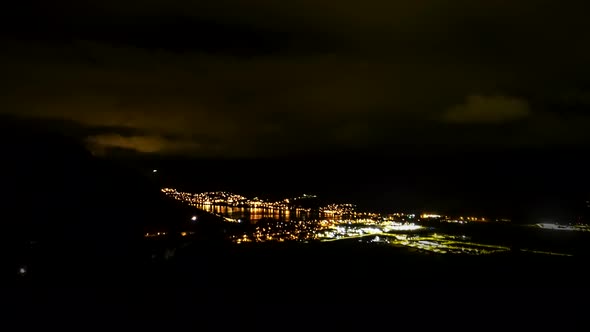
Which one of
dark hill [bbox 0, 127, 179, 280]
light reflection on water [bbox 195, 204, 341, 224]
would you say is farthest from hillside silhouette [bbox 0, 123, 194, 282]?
light reflection on water [bbox 195, 204, 341, 224]

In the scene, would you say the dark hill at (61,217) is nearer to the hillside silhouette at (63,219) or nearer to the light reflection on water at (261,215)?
the hillside silhouette at (63,219)

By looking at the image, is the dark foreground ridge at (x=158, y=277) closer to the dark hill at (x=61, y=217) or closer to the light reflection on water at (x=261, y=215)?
the dark hill at (x=61, y=217)

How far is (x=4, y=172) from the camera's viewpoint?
2152 cm

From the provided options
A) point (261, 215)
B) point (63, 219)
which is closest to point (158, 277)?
point (63, 219)

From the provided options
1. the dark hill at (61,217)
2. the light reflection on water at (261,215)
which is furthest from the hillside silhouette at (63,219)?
the light reflection on water at (261,215)

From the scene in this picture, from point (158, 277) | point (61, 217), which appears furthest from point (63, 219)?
point (158, 277)

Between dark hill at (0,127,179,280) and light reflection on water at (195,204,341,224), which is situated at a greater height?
dark hill at (0,127,179,280)

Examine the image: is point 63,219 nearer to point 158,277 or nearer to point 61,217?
point 61,217

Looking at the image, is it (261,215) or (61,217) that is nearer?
(61,217)

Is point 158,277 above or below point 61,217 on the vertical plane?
below

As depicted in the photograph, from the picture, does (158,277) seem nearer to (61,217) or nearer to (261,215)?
(61,217)

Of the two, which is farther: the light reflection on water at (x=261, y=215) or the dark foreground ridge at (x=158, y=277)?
the light reflection on water at (x=261, y=215)

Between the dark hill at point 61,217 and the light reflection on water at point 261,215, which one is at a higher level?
the dark hill at point 61,217

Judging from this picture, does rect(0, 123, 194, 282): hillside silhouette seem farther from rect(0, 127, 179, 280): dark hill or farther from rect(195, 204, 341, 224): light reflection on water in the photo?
rect(195, 204, 341, 224): light reflection on water
